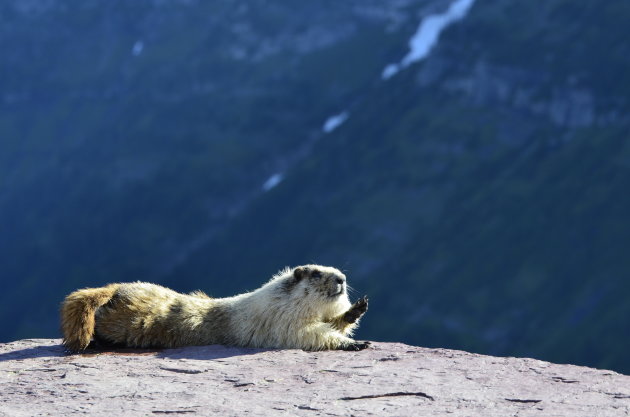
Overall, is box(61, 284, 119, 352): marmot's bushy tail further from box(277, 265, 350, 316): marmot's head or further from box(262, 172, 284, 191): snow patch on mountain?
box(262, 172, 284, 191): snow patch on mountain

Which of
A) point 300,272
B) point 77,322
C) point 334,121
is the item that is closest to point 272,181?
point 334,121

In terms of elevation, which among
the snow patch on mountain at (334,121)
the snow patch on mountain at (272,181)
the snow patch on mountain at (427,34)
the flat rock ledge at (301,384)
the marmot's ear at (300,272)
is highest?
the snow patch on mountain at (427,34)

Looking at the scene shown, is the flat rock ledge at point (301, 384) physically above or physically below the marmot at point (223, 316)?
below

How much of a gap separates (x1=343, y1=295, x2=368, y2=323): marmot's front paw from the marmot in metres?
0.02

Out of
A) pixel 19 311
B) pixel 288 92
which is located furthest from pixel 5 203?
pixel 288 92

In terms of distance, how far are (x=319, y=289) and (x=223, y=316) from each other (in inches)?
62.4

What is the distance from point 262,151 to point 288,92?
11.5 metres

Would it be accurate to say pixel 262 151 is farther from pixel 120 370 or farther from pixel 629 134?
pixel 120 370

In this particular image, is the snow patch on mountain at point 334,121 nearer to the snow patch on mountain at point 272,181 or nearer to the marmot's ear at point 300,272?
the snow patch on mountain at point 272,181

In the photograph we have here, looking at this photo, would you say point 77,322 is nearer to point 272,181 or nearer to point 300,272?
point 300,272

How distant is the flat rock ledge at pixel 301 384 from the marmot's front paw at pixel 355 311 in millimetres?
1182

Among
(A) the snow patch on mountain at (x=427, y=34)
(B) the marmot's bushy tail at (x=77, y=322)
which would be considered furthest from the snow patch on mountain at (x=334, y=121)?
(B) the marmot's bushy tail at (x=77, y=322)

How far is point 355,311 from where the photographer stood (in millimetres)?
A: 18344

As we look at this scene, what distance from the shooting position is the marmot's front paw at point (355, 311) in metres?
18.2
